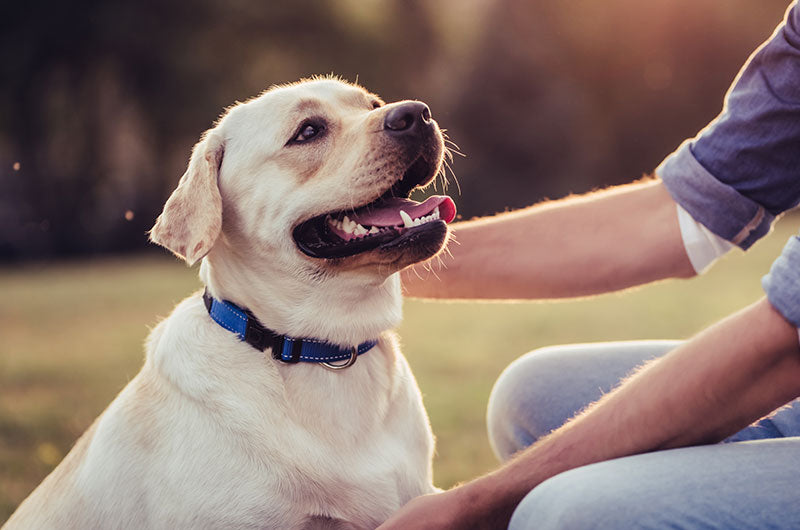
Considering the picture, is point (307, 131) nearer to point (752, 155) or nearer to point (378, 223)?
point (378, 223)

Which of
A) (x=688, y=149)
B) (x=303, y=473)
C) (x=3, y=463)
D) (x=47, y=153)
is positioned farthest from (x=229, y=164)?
(x=47, y=153)

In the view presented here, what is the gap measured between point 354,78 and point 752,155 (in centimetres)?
1894

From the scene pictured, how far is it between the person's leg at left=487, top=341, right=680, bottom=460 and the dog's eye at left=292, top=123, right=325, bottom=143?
1202mm

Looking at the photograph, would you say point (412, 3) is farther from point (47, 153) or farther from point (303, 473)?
point (303, 473)

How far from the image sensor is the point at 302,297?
270 cm

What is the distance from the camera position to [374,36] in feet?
76.0

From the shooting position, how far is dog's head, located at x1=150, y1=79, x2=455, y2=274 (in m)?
2.60

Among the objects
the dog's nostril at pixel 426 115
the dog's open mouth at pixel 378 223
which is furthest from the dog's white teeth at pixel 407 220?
the dog's nostril at pixel 426 115

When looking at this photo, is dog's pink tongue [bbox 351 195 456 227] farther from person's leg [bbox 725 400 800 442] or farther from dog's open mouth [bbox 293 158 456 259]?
person's leg [bbox 725 400 800 442]

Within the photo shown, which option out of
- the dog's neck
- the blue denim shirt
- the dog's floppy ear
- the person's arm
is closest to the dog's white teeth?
the dog's neck

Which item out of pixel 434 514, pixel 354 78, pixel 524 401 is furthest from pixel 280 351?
pixel 354 78

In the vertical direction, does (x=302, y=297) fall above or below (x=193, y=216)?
below

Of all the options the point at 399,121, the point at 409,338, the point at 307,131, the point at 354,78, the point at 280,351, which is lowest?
the point at 354,78

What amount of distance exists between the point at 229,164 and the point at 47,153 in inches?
780
